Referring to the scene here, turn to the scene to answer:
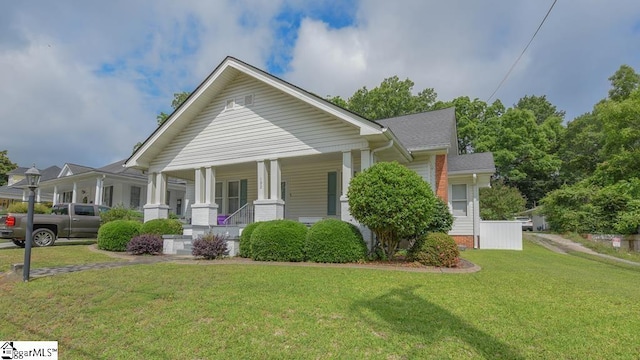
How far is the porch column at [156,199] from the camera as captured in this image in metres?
15.1

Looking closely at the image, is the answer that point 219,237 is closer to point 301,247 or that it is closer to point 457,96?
point 301,247

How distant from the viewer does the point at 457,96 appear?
39.9m

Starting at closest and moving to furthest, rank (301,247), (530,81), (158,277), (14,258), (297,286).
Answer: (297,286) → (158,277) → (301,247) → (14,258) → (530,81)

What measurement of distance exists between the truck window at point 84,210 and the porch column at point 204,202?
560 cm

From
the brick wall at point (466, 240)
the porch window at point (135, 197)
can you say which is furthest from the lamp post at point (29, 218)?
the porch window at point (135, 197)

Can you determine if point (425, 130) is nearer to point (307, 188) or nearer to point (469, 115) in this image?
point (307, 188)

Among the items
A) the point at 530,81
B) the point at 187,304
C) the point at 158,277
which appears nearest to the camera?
the point at 187,304

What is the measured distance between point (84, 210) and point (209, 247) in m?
8.94

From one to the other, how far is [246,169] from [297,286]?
10548 millimetres

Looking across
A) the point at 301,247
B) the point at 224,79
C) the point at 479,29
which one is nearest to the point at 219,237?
the point at 301,247

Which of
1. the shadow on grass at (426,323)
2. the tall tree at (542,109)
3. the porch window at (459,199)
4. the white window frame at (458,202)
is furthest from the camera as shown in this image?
the tall tree at (542,109)

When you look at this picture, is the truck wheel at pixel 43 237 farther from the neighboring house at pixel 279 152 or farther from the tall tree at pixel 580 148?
the tall tree at pixel 580 148

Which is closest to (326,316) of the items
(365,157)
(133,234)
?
(365,157)

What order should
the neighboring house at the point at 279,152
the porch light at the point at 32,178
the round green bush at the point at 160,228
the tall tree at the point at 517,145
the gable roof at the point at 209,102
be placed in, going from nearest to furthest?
1. the porch light at the point at 32,178
2. the gable roof at the point at 209,102
3. the neighboring house at the point at 279,152
4. the round green bush at the point at 160,228
5. the tall tree at the point at 517,145
